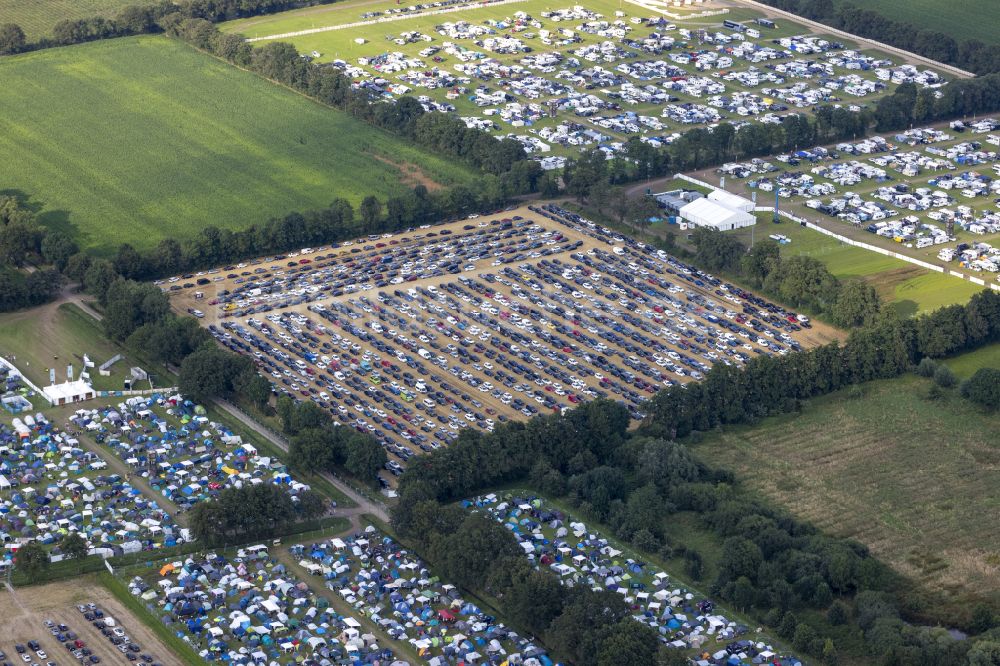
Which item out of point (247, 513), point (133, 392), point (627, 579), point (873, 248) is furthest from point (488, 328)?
point (873, 248)

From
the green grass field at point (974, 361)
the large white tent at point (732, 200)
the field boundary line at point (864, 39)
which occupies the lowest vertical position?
the green grass field at point (974, 361)

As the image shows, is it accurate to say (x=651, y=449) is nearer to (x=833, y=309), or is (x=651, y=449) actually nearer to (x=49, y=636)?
(x=833, y=309)

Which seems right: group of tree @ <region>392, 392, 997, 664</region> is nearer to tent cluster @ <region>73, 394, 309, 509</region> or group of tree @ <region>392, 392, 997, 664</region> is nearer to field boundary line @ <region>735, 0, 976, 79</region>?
tent cluster @ <region>73, 394, 309, 509</region>

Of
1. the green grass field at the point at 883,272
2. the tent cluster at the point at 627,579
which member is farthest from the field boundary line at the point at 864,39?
the tent cluster at the point at 627,579

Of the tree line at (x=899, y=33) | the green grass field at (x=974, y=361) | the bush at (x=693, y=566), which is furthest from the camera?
the tree line at (x=899, y=33)

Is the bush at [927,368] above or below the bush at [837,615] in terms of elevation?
above

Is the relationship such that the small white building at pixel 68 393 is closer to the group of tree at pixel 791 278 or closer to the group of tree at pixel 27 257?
the group of tree at pixel 27 257
